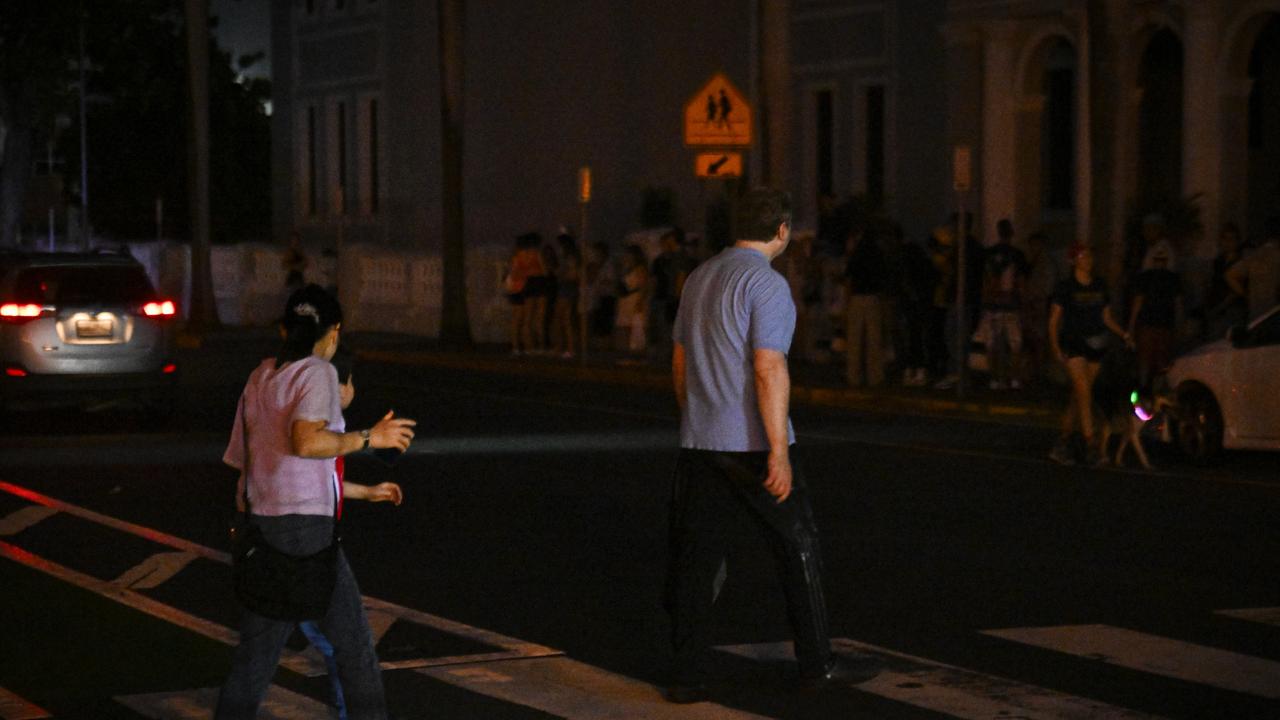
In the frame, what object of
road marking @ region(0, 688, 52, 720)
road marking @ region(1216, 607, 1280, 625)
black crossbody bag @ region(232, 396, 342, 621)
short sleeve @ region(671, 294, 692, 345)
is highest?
short sleeve @ region(671, 294, 692, 345)

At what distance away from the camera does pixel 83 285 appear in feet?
67.7

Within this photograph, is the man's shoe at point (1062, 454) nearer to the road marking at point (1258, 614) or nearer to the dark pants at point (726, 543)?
the road marking at point (1258, 614)

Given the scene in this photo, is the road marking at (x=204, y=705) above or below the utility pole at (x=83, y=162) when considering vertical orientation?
below

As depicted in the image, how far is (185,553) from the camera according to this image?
1244 centimetres

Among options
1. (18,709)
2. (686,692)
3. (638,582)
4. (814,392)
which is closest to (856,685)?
(686,692)

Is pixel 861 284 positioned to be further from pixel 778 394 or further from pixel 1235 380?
pixel 778 394

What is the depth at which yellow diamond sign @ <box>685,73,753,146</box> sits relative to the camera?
82.1ft

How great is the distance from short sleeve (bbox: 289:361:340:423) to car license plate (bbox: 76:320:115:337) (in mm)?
13810

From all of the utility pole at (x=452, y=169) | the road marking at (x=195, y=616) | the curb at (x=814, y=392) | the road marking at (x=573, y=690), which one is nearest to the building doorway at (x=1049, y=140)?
the curb at (x=814, y=392)

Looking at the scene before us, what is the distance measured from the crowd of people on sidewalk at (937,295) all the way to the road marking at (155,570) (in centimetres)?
778

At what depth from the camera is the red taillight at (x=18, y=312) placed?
66.0 ft

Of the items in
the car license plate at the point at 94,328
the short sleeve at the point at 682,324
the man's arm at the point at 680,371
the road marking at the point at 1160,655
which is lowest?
the road marking at the point at 1160,655

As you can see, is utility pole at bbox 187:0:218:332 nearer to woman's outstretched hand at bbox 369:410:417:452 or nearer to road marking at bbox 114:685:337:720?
road marking at bbox 114:685:337:720

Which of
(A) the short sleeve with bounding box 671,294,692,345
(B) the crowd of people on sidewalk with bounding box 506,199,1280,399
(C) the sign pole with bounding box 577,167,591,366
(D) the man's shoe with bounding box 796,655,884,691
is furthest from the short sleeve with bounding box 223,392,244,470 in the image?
(C) the sign pole with bounding box 577,167,591,366
